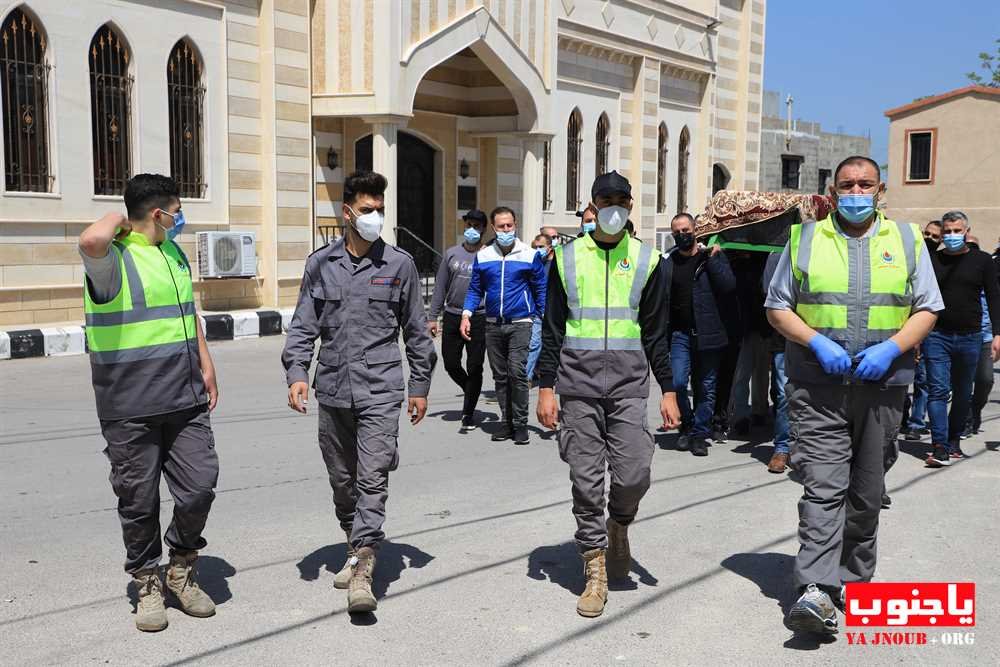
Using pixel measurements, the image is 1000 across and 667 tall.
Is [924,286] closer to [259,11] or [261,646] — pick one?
[261,646]

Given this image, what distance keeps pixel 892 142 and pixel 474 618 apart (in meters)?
32.4

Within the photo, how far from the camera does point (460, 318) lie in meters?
9.48

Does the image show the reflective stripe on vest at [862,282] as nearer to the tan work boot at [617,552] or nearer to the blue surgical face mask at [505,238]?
the tan work boot at [617,552]

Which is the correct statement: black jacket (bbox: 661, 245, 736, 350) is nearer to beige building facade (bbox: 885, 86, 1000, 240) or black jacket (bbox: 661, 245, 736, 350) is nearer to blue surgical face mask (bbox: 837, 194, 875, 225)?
blue surgical face mask (bbox: 837, 194, 875, 225)

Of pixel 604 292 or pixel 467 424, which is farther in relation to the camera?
pixel 467 424

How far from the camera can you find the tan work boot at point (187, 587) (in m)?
4.67

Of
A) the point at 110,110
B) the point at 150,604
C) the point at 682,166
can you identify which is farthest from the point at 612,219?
the point at 682,166

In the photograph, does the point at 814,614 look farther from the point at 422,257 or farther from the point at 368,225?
the point at 422,257

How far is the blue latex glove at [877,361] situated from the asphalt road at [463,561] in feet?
3.62

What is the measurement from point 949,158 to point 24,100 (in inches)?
1075

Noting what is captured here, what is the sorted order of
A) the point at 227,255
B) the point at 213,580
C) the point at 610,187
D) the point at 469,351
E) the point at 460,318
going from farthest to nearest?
the point at 227,255 < the point at 460,318 < the point at 469,351 < the point at 213,580 < the point at 610,187

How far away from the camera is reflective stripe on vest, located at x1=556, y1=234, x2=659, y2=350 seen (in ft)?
16.6

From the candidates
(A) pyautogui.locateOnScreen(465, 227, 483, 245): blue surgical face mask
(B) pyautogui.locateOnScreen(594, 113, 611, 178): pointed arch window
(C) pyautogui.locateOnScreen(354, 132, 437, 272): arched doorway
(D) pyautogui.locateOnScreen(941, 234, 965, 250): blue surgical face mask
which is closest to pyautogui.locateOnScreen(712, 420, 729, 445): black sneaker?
(D) pyautogui.locateOnScreen(941, 234, 965, 250): blue surgical face mask

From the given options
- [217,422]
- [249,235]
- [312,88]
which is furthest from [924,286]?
[312,88]
